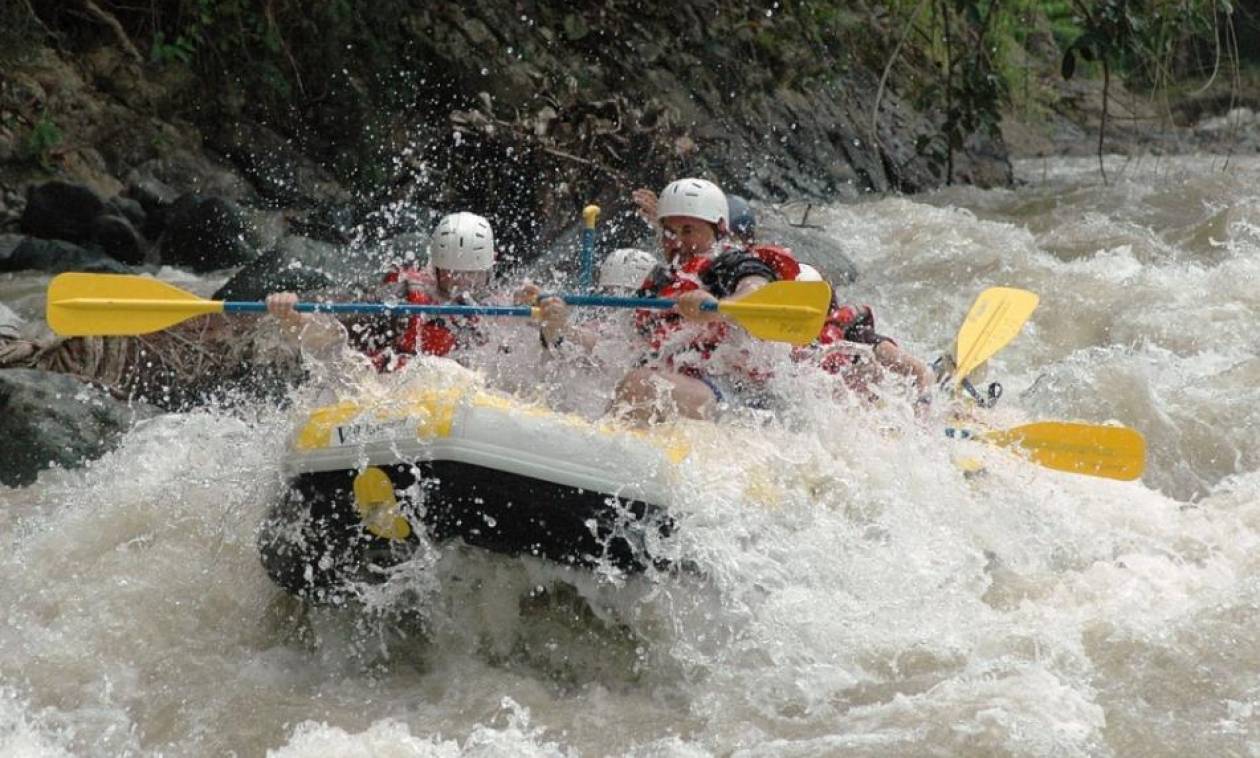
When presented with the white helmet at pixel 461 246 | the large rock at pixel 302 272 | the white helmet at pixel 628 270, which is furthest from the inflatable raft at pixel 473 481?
the large rock at pixel 302 272

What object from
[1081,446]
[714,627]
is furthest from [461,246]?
[1081,446]

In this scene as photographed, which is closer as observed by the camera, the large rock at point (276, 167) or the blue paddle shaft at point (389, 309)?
the blue paddle shaft at point (389, 309)

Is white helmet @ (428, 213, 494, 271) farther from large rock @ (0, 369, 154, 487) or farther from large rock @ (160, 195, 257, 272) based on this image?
large rock @ (160, 195, 257, 272)

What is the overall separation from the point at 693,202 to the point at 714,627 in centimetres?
159

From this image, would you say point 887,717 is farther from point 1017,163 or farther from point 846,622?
point 1017,163

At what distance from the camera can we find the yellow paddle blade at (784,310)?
468 cm

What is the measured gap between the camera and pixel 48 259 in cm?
890

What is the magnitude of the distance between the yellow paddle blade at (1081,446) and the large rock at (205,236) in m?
5.33

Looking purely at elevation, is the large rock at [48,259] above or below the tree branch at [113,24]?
below

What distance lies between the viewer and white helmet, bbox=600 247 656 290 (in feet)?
19.1

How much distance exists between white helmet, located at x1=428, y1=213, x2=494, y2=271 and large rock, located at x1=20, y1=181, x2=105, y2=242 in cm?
468

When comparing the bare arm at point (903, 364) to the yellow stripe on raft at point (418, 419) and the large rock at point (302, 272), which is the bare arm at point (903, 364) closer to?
the yellow stripe on raft at point (418, 419)

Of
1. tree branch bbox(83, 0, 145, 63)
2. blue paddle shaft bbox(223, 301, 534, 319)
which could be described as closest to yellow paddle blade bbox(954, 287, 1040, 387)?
blue paddle shaft bbox(223, 301, 534, 319)

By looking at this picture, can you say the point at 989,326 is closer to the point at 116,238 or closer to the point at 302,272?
the point at 302,272
